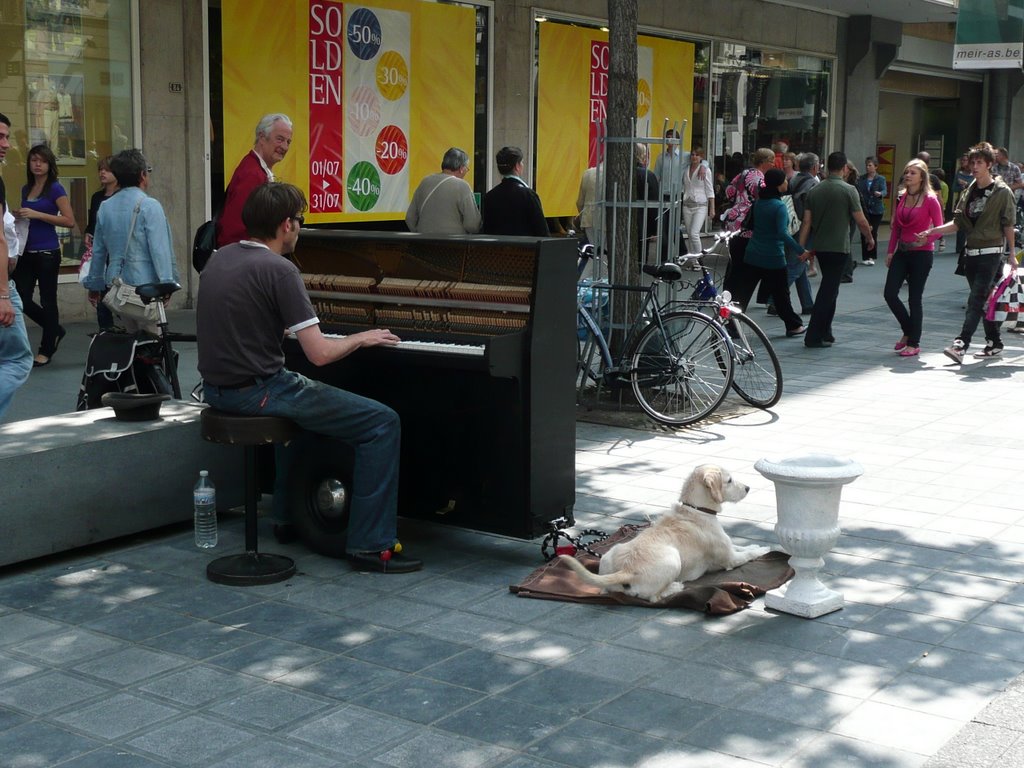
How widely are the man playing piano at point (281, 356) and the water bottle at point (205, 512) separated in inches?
25.4

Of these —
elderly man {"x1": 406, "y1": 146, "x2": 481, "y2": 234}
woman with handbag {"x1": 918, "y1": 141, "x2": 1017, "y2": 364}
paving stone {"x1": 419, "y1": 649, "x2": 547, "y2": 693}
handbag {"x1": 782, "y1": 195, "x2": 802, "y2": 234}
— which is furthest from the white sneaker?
paving stone {"x1": 419, "y1": 649, "x2": 547, "y2": 693}

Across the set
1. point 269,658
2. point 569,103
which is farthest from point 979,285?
point 269,658

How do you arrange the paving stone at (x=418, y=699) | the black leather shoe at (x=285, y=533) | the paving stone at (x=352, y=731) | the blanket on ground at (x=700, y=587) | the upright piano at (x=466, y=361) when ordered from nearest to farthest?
the paving stone at (x=352, y=731)
the paving stone at (x=418, y=699)
the blanket on ground at (x=700, y=587)
the upright piano at (x=466, y=361)
the black leather shoe at (x=285, y=533)

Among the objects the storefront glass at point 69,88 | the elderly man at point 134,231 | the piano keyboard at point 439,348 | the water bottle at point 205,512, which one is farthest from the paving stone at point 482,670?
the storefront glass at point 69,88

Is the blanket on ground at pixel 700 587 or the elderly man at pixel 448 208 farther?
the elderly man at pixel 448 208

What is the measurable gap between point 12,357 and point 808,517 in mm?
4234

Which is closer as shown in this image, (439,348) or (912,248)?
(439,348)

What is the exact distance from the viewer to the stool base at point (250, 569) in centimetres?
579

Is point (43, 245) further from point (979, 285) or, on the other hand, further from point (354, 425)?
point (979, 285)

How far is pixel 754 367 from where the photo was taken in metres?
9.78

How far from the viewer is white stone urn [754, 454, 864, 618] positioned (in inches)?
207

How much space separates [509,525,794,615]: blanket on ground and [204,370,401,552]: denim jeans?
2.33ft

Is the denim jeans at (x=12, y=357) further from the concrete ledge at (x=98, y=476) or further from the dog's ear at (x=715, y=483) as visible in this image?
the dog's ear at (x=715, y=483)

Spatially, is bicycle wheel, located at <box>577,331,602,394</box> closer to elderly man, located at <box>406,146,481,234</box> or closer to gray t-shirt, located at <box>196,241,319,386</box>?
elderly man, located at <box>406,146,481,234</box>
